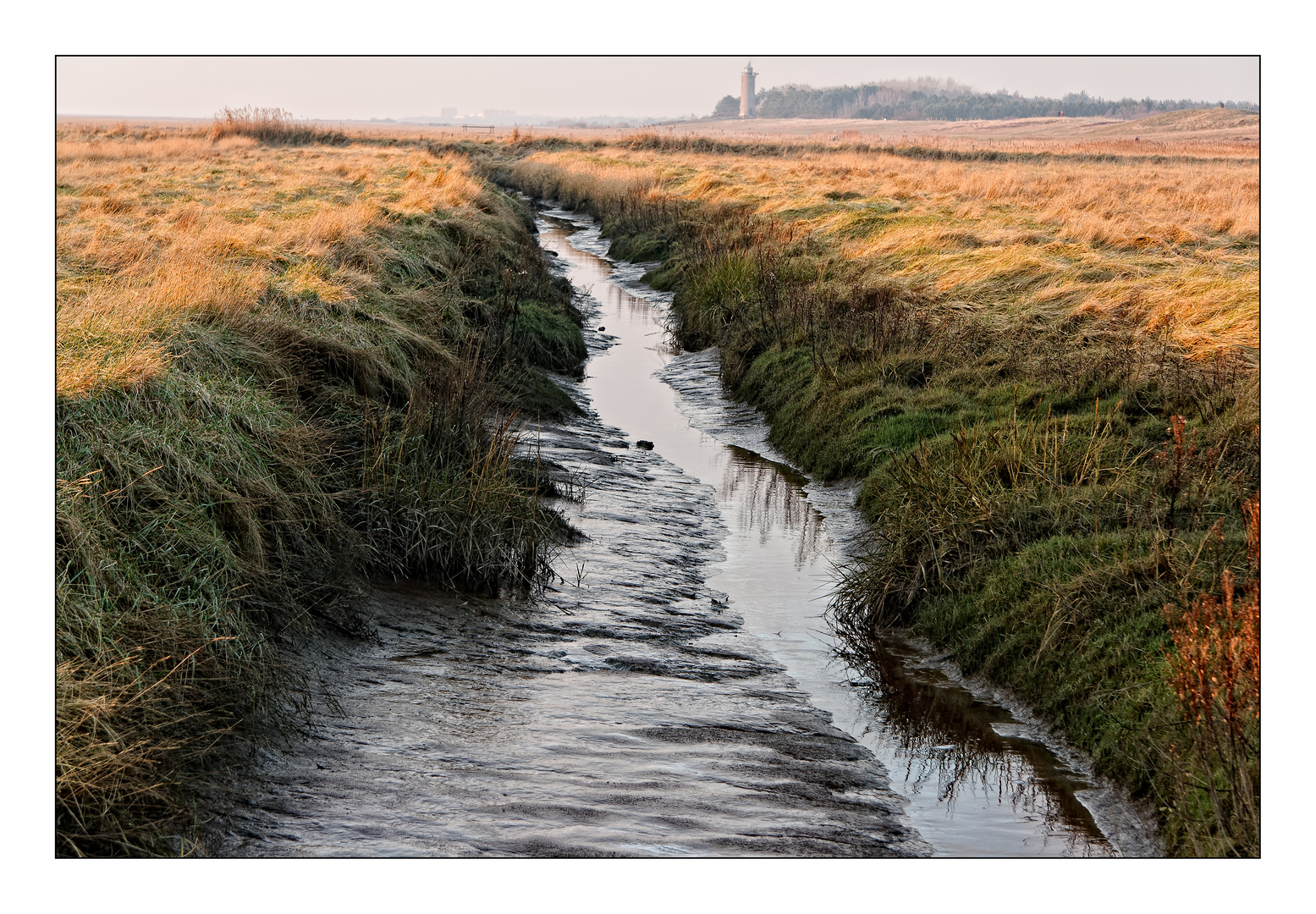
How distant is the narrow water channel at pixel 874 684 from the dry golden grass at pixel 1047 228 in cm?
389

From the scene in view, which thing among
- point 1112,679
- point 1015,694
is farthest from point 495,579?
point 1112,679

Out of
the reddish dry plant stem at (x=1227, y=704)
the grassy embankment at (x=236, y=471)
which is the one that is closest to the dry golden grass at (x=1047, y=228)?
the reddish dry plant stem at (x=1227, y=704)

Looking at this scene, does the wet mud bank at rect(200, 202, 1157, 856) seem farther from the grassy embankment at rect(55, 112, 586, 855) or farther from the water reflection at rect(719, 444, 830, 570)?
the grassy embankment at rect(55, 112, 586, 855)

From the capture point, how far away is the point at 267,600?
5.45 m

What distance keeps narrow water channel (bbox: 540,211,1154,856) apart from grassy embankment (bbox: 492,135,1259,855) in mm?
248

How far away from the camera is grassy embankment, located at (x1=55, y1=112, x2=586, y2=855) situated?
13.4 ft

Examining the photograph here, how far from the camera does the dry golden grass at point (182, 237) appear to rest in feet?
22.2

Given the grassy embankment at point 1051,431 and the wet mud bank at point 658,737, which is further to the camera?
the grassy embankment at point 1051,431

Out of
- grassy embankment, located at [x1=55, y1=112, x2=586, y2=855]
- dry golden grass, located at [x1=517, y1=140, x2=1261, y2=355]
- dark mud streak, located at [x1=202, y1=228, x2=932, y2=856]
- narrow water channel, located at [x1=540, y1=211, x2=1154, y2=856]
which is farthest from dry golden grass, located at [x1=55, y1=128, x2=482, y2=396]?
dry golden grass, located at [x1=517, y1=140, x2=1261, y2=355]

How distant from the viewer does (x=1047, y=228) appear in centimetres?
1777

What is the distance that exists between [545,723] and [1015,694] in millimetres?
2566

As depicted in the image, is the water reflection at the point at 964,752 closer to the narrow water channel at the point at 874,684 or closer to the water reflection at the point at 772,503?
the narrow water channel at the point at 874,684

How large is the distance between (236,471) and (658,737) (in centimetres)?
279

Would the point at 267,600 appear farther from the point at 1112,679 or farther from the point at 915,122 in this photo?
the point at 915,122
